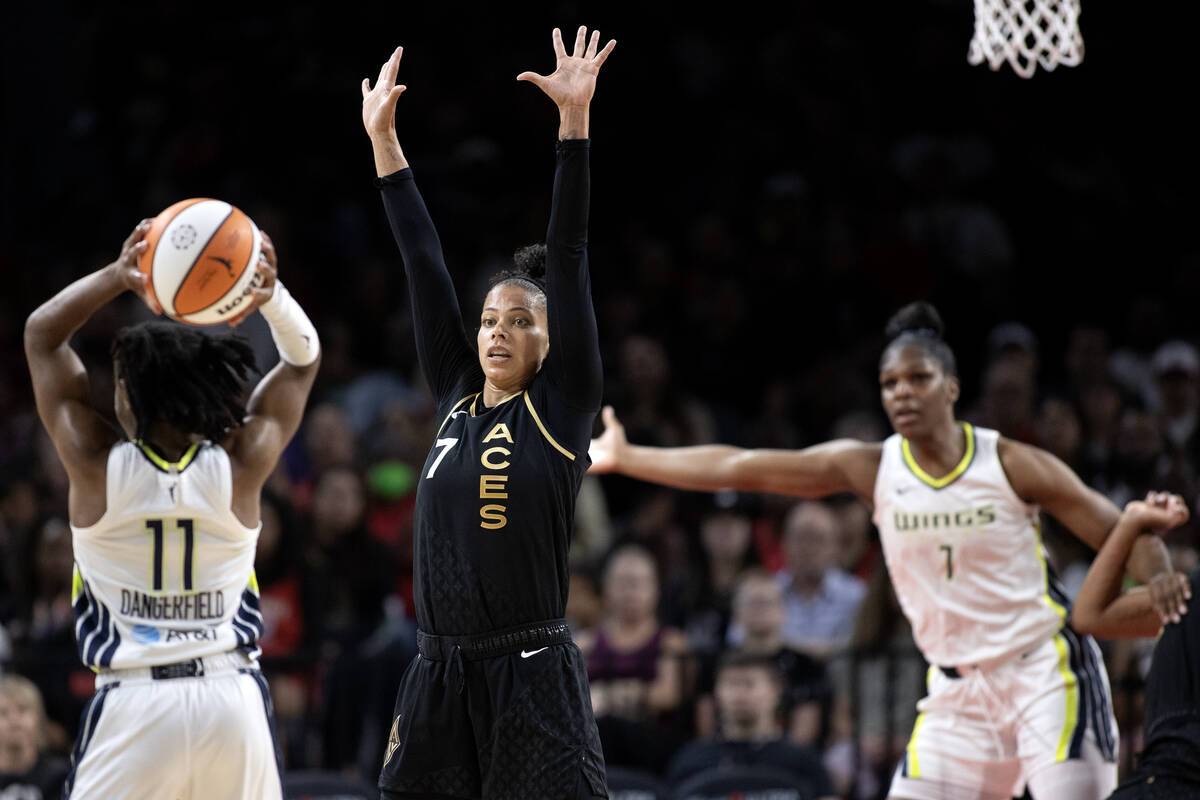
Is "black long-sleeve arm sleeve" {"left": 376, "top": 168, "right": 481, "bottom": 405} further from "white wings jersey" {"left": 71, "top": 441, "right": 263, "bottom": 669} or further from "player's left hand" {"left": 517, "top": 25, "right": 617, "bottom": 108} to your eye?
"white wings jersey" {"left": 71, "top": 441, "right": 263, "bottom": 669}

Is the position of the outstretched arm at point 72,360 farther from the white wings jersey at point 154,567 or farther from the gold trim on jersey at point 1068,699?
the gold trim on jersey at point 1068,699

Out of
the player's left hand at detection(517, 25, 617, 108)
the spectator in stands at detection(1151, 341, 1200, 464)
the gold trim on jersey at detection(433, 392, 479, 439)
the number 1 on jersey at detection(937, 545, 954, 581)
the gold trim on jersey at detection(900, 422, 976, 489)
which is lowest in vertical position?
the number 1 on jersey at detection(937, 545, 954, 581)

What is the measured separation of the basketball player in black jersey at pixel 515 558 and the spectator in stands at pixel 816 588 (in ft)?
12.9

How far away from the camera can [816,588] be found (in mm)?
8156

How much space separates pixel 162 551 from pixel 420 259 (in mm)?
1162

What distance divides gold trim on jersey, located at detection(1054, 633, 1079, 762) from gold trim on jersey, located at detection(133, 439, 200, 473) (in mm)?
3180

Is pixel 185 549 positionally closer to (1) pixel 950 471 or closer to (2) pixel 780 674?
(1) pixel 950 471

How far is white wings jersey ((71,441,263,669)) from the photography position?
4449mm

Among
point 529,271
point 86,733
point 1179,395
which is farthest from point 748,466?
point 1179,395

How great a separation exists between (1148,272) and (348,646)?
6249 millimetres

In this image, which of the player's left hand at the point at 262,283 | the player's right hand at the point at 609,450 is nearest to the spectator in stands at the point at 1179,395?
the player's right hand at the point at 609,450

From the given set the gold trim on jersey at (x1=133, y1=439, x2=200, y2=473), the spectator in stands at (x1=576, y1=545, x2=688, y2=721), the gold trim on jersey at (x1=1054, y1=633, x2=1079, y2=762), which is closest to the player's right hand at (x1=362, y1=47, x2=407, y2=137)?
the gold trim on jersey at (x1=133, y1=439, x2=200, y2=473)

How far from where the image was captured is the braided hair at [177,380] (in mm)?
4602

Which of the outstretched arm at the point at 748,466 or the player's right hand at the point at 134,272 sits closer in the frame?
the player's right hand at the point at 134,272
